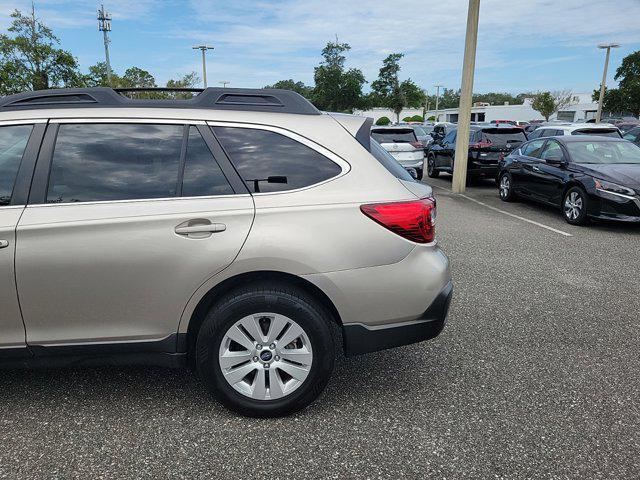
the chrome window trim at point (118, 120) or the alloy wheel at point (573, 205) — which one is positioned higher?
the chrome window trim at point (118, 120)

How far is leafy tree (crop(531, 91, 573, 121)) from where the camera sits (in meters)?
65.6

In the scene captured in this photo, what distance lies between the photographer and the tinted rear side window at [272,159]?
2.75 metres

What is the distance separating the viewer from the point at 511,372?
340 cm

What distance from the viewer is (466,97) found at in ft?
41.1

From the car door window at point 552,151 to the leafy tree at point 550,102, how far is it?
61.8 m

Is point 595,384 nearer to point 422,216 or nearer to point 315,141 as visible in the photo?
point 422,216

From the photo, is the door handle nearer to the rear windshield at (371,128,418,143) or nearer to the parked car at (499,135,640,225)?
the parked car at (499,135,640,225)

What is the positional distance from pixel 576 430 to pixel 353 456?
4.08 ft

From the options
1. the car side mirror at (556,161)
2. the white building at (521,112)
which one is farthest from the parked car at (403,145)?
the white building at (521,112)

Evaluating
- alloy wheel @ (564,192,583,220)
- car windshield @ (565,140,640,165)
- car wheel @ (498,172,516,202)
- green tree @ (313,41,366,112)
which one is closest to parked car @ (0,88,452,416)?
alloy wheel @ (564,192,583,220)

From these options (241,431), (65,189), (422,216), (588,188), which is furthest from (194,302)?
(588,188)

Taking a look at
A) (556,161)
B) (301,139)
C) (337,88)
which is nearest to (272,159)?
(301,139)

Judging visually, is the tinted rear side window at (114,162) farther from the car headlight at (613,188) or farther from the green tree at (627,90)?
the green tree at (627,90)

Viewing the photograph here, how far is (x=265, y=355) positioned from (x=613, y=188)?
7.16 meters
